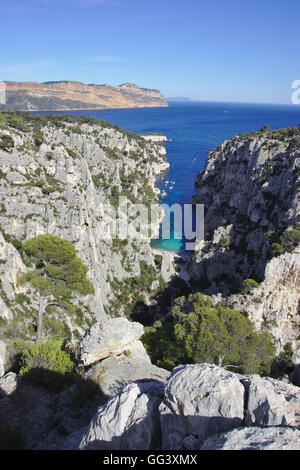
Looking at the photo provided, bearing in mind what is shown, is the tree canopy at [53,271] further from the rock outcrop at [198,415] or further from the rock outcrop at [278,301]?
the rock outcrop at [278,301]

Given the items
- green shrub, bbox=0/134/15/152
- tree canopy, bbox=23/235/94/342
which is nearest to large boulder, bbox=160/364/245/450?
tree canopy, bbox=23/235/94/342

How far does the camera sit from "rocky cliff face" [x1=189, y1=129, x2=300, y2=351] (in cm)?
2933

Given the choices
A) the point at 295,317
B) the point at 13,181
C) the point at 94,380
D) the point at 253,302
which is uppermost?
the point at 13,181

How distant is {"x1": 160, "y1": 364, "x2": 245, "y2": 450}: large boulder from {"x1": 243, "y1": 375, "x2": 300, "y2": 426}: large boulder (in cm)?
25

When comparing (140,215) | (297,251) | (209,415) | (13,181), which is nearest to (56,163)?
(13,181)

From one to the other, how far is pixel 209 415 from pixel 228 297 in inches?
896

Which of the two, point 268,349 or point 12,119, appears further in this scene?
point 12,119

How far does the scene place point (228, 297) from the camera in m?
29.0

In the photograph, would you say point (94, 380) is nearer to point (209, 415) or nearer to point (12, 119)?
point (209, 415)

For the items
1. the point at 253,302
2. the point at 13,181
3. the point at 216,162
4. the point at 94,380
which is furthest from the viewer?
the point at 216,162

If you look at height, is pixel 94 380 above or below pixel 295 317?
above

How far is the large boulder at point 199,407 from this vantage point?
708 cm

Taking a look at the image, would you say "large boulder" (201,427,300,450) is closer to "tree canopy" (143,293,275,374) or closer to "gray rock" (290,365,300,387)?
"tree canopy" (143,293,275,374)

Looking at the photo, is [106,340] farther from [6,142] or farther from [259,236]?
[259,236]
